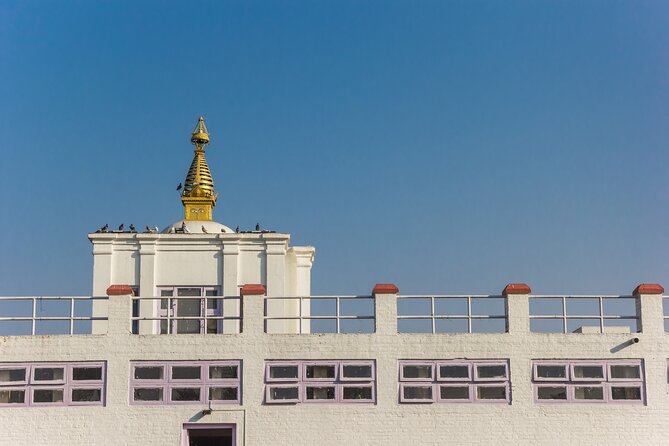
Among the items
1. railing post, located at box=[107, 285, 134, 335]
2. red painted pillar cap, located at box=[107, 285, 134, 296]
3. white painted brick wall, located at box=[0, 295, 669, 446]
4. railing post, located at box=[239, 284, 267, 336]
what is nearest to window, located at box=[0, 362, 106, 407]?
white painted brick wall, located at box=[0, 295, 669, 446]

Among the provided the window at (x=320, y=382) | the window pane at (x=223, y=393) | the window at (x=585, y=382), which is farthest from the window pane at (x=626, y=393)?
the window pane at (x=223, y=393)

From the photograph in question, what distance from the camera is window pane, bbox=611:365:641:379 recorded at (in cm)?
2933

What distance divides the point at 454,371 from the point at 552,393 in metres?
2.78

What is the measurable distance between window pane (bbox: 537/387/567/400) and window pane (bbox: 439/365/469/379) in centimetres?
208

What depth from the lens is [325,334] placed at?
Result: 96.0 ft

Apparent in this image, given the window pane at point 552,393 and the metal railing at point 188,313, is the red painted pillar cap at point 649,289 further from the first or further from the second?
the metal railing at point 188,313

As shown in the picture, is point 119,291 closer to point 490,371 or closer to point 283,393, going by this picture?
point 283,393

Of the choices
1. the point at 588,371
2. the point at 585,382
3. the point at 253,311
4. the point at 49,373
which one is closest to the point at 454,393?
the point at 585,382

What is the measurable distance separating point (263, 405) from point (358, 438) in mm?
2757

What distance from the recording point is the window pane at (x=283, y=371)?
29.1m

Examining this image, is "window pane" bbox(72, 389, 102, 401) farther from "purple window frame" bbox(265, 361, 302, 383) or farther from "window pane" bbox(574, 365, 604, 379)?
"window pane" bbox(574, 365, 604, 379)

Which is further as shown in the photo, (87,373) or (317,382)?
(87,373)

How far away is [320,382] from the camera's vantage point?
29062mm

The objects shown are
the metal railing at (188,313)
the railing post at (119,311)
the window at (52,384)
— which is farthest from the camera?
the metal railing at (188,313)
